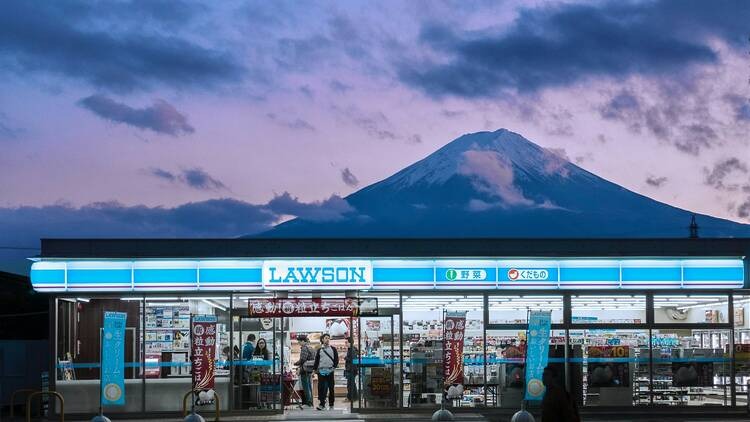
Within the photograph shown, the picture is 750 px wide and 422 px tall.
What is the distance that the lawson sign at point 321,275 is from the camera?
21516 millimetres

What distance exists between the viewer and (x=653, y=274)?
72.1ft

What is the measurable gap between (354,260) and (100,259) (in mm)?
5300

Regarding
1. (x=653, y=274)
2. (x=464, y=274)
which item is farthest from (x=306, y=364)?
(x=653, y=274)

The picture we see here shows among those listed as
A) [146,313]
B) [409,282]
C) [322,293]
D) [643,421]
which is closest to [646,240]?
[643,421]

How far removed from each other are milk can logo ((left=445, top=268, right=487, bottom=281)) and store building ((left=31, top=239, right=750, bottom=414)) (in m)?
0.02

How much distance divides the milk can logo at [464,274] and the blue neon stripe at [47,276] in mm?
8082

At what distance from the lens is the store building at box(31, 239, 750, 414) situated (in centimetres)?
2153

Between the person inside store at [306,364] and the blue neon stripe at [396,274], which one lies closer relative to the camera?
the blue neon stripe at [396,274]

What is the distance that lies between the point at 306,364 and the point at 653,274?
25.8 feet

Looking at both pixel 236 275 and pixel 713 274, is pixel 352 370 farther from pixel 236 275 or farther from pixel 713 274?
pixel 713 274

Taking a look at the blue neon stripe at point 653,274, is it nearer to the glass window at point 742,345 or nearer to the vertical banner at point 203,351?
the glass window at point 742,345

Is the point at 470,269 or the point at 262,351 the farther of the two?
the point at 262,351

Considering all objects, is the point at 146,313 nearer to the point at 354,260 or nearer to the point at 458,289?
the point at 354,260

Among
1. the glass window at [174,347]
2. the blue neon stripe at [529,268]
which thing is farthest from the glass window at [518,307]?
the glass window at [174,347]
